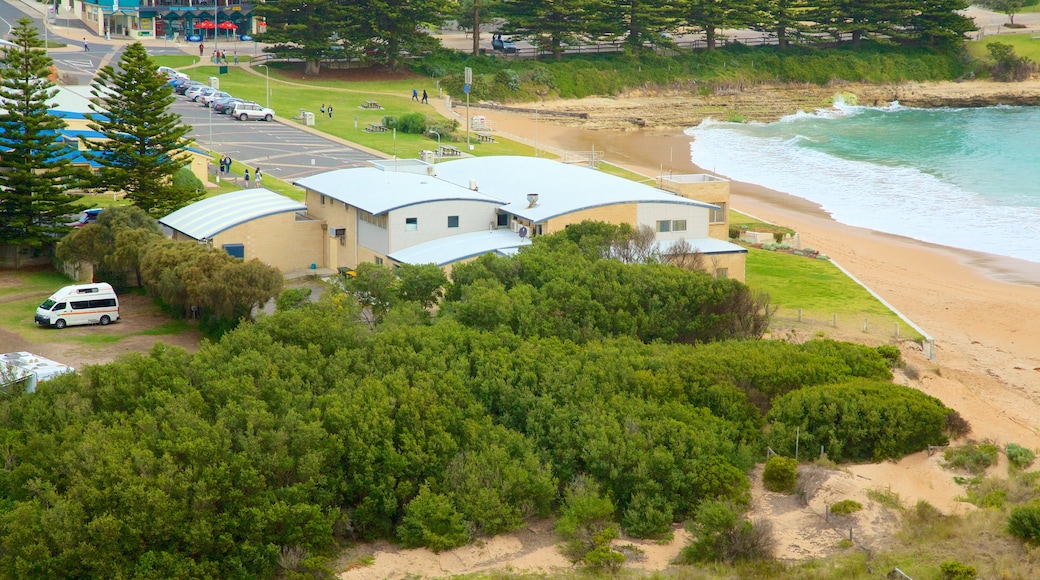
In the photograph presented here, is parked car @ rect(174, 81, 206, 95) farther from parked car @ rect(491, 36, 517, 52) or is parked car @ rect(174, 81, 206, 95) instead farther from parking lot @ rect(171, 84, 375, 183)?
parked car @ rect(491, 36, 517, 52)

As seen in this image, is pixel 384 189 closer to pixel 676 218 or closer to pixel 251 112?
pixel 676 218

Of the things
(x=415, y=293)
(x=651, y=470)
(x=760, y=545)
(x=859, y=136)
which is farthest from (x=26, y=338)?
(x=859, y=136)

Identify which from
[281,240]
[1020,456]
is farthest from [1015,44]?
[1020,456]

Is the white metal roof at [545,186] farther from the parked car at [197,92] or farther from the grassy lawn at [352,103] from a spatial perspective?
the parked car at [197,92]

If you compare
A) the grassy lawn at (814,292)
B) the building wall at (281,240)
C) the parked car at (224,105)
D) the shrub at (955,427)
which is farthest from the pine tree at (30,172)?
the shrub at (955,427)

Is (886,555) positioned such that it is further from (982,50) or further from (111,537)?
(982,50)
